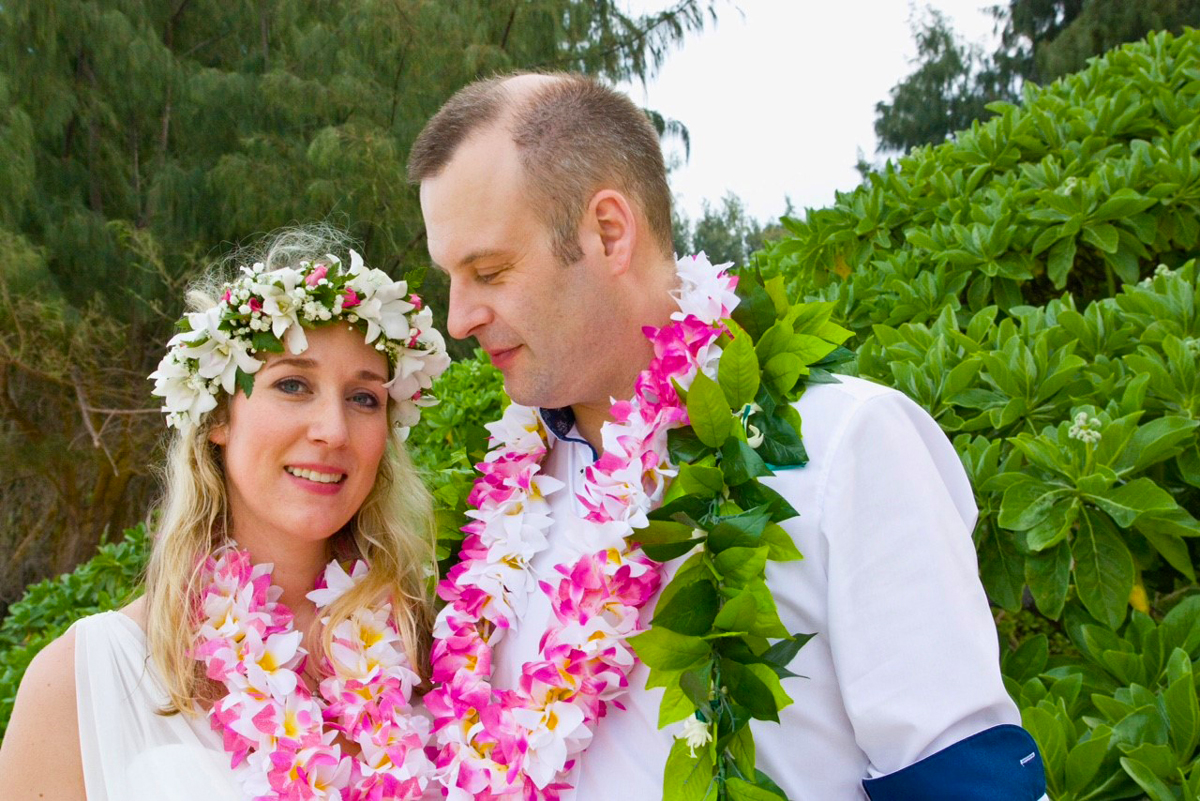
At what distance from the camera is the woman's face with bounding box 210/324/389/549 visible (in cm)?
232

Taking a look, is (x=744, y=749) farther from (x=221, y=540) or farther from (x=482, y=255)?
(x=221, y=540)

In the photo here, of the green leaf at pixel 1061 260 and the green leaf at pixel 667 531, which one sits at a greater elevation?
the green leaf at pixel 1061 260

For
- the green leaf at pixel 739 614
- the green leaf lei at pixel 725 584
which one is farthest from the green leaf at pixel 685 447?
the green leaf at pixel 739 614

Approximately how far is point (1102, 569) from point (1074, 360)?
527 mm

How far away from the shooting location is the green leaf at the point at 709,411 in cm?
183

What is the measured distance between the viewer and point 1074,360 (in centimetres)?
239

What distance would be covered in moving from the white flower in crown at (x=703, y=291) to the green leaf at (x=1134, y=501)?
835 millimetres

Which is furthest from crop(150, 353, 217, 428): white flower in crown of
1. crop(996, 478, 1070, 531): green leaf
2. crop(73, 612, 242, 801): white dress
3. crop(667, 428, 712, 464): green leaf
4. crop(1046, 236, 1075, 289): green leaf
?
crop(1046, 236, 1075, 289): green leaf

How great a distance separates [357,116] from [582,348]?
7.19 m

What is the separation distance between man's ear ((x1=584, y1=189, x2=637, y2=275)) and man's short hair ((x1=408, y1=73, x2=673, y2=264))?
0.02 m

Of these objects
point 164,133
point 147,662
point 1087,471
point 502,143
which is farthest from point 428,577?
point 164,133

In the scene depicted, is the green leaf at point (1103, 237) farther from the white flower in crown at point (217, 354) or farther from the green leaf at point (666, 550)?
the white flower in crown at point (217, 354)

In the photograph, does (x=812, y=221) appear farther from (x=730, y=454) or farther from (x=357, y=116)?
(x=357, y=116)

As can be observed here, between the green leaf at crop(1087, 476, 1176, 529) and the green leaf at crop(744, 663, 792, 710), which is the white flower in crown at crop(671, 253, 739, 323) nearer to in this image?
the green leaf at crop(744, 663, 792, 710)
